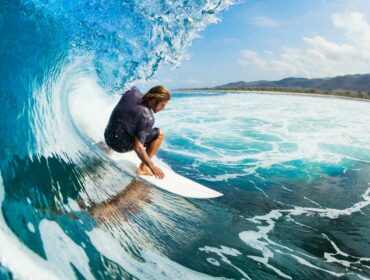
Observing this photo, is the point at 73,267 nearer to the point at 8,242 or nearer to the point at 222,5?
the point at 8,242

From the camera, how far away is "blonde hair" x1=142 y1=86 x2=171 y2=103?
3.68 metres

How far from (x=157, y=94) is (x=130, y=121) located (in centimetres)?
43

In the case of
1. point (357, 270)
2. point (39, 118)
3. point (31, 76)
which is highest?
point (31, 76)

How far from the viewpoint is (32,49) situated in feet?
12.5

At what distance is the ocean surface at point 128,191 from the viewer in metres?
2.25

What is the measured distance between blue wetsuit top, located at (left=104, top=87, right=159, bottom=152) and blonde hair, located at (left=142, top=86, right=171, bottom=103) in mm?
81

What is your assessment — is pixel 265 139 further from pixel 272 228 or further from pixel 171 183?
pixel 272 228

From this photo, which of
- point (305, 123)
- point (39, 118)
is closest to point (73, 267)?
point (39, 118)

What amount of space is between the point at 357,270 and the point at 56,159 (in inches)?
122

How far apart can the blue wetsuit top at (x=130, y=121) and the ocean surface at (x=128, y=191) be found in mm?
537

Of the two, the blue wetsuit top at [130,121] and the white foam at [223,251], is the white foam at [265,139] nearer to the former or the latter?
the blue wetsuit top at [130,121]

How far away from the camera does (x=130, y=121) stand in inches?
144

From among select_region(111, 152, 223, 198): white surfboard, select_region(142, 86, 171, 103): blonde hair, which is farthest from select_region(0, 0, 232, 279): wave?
select_region(142, 86, 171, 103): blonde hair

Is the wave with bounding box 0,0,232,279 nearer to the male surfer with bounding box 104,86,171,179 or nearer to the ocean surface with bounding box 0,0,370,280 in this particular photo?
the ocean surface with bounding box 0,0,370,280
